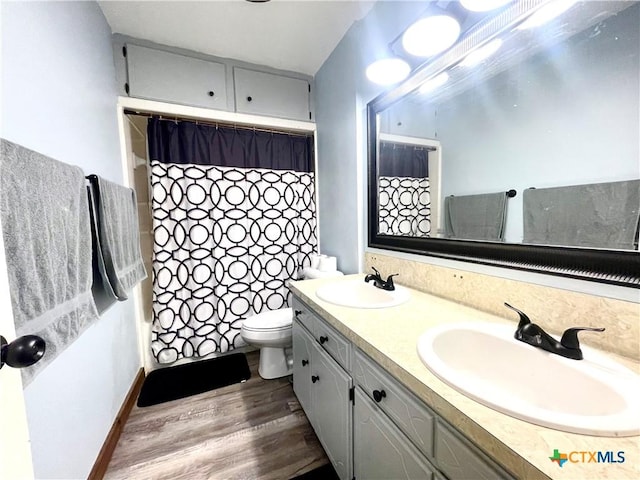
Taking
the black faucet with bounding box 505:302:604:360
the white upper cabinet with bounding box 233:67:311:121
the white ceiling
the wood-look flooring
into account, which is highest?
the white ceiling

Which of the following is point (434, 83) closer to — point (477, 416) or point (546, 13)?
point (546, 13)

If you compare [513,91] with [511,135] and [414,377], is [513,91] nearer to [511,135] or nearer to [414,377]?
[511,135]

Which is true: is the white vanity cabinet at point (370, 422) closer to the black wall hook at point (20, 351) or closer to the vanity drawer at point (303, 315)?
the vanity drawer at point (303, 315)

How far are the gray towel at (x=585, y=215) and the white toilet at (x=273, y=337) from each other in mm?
1203

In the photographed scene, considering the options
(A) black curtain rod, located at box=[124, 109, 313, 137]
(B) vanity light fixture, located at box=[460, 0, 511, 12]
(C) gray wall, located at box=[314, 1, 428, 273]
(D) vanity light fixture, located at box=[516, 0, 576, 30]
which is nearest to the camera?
(D) vanity light fixture, located at box=[516, 0, 576, 30]

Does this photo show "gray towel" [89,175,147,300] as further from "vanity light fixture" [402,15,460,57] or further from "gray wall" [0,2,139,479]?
"vanity light fixture" [402,15,460,57]

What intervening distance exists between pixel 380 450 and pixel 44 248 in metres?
1.17

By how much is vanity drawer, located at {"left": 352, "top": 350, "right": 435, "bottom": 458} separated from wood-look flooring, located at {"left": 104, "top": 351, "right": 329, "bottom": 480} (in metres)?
0.78

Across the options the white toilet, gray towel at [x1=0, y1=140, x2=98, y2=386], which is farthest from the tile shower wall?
gray towel at [x1=0, y1=140, x2=98, y2=386]

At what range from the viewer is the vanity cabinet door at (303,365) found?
1347mm

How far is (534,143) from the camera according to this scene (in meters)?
0.89

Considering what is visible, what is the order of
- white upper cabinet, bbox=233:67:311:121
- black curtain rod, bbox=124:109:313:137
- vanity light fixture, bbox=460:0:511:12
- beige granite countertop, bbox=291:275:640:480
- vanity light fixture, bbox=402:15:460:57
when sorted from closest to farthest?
beige granite countertop, bbox=291:275:640:480 → vanity light fixture, bbox=460:0:511:12 → vanity light fixture, bbox=402:15:460:57 → black curtain rod, bbox=124:109:313:137 → white upper cabinet, bbox=233:67:311:121

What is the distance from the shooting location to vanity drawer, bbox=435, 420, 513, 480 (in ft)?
1.54

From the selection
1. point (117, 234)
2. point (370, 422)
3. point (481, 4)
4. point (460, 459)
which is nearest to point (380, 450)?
point (370, 422)
